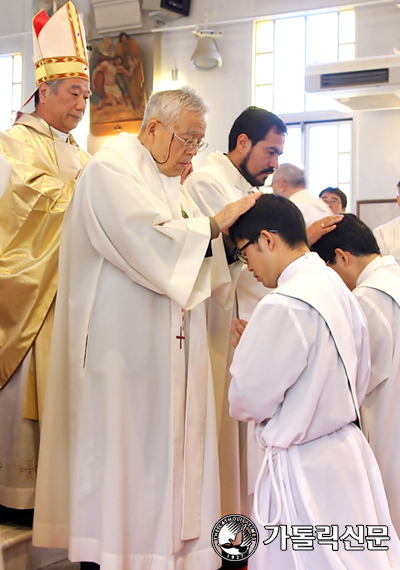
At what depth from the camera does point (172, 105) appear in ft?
9.25

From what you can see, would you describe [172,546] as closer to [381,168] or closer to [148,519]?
[148,519]

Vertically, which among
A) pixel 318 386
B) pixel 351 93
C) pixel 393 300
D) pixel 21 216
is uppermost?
pixel 351 93

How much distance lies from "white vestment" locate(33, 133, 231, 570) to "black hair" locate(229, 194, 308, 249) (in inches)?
10.0

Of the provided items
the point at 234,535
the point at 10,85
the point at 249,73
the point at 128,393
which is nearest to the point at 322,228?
the point at 128,393

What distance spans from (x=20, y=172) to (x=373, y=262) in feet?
5.73

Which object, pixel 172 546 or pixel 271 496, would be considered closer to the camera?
pixel 271 496

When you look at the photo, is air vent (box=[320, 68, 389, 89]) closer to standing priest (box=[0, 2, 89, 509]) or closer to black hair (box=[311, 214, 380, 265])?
standing priest (box=[0, 2, 89, 509])

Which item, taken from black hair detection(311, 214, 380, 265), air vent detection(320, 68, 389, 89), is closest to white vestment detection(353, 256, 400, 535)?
black hair detection(311, 214, 380, 265)

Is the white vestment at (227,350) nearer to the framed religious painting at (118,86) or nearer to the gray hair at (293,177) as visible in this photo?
the gray hair at (293,177)

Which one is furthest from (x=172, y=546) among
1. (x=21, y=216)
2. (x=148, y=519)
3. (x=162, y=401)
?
(x=21, y=216)

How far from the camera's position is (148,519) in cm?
254

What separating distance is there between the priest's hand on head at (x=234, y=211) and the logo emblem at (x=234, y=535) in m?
1.10

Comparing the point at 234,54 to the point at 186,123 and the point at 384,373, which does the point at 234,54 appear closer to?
the point at 186,123

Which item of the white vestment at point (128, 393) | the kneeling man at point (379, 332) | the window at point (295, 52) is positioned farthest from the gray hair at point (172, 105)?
the window at point (295, 52)
